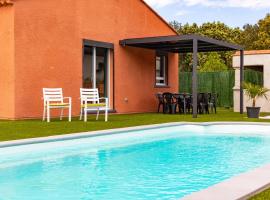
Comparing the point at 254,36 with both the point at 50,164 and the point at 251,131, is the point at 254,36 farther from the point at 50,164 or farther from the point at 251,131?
the point at 50,164

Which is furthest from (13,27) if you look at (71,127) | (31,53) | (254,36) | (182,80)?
(254,36)

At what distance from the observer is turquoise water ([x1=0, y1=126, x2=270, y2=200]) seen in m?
5.15

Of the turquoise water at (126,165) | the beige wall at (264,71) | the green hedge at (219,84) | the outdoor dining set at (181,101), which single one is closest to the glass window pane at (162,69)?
the outdoor dining set at (181,101)

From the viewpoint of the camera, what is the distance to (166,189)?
17.1 ft

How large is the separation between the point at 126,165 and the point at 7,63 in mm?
7158

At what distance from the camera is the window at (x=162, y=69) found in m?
19.9

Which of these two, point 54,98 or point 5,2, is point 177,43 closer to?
point 54,98

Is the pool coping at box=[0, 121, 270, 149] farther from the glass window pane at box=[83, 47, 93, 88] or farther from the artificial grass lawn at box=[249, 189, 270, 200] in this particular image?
the glass window pane at box=[83, 47, 93, 88]

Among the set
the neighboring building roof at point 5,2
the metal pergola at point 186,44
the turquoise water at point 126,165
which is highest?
the neighboring building roof at point 5,2

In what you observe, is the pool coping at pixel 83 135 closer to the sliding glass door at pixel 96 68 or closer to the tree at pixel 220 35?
the sliding glass door at pixel 96 68

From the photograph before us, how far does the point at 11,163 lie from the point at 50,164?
22.5 inches

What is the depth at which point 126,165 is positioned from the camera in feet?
22.8

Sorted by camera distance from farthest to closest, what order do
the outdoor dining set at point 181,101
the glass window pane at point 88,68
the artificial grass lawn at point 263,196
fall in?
1. the outdoor dining set at point 181,101
2. the glass window pane at point 88,68
3. the artificial grass lawn at point 263,196

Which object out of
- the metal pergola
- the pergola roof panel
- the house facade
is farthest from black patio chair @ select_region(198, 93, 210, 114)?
the house facade
